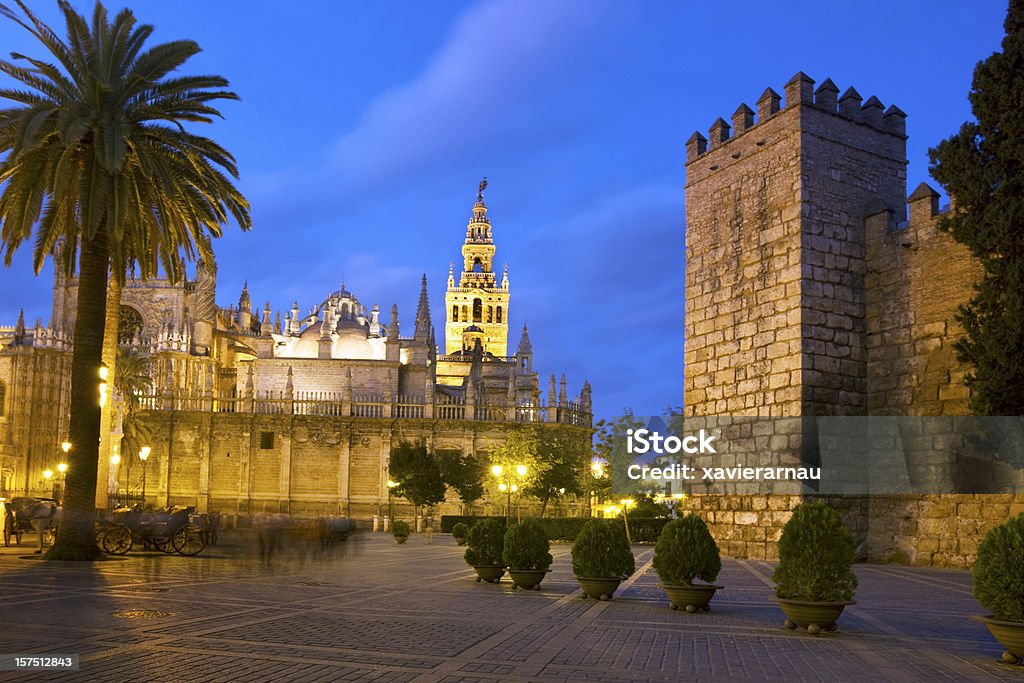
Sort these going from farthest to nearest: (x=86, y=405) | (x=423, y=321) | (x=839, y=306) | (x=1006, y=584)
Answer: (x=423, y=321) < (x=839, y=306) < (x=86, y=405) < (x=1006, y=584)

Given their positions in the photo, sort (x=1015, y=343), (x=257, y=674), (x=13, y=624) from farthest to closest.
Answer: (x=1015, y=343), (x=13, y=624), (x=257, y=674)

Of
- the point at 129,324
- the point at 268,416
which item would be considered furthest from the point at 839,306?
the point at 129,324

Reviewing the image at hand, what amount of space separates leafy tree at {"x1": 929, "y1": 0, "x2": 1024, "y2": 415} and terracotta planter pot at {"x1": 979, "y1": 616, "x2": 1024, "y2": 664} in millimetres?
8638

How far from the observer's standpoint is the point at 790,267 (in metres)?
19.6

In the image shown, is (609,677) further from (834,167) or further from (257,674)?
(834,167)

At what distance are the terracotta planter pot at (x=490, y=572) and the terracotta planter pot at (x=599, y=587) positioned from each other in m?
3.11

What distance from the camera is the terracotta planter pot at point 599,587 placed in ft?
42.4

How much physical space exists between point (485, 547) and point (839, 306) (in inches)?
371

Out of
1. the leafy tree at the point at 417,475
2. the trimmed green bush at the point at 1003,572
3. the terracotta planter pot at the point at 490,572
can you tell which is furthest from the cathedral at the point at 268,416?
the trimmed green bush at the point at 1003,572

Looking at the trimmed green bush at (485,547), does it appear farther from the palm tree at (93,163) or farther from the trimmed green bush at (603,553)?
the palm tree at (93,163)

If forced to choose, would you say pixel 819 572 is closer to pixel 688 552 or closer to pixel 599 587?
pixel 688 552

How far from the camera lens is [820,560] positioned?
32.3 ft

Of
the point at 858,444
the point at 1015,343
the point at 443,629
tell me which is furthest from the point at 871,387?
the point at 443,629

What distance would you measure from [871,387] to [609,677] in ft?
48.1
